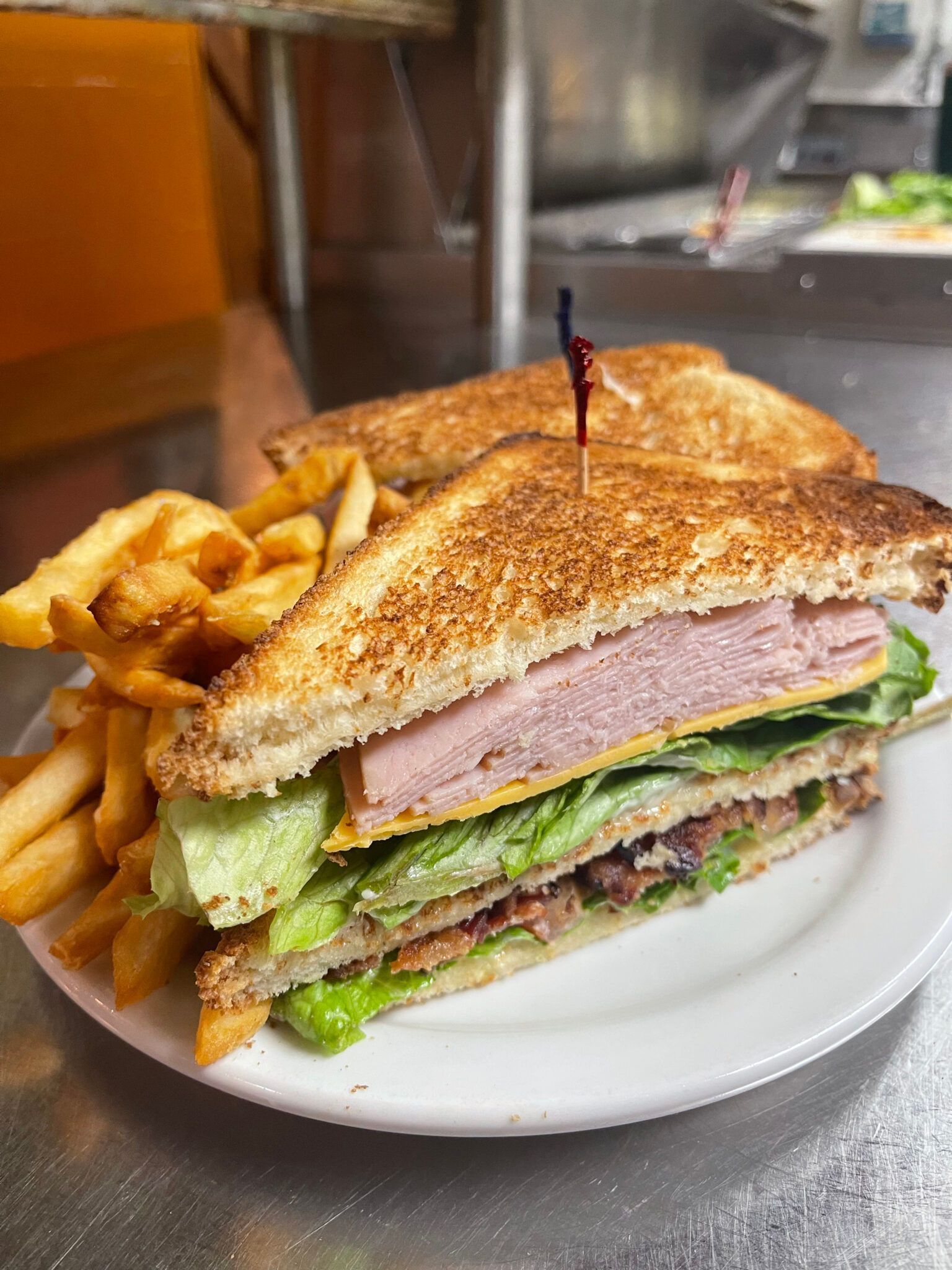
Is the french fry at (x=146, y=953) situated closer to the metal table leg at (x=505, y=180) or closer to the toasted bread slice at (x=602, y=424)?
the toasted bread slice at (x=602, y=424)

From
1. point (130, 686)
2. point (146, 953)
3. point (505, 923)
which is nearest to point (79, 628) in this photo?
point (130, 686)

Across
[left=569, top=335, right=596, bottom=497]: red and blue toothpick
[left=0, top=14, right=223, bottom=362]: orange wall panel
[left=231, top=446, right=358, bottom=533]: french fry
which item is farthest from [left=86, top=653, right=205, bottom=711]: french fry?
[left=0, top=14, right=223, bottom=362]: orange wall panel

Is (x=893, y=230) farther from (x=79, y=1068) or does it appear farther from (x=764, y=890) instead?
(x=79, y=1068)

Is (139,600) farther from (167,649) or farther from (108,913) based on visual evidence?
(108,913)

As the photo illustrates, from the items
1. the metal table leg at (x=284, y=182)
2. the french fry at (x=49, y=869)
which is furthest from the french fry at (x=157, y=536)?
the metal table leg at (x=284, y=182)

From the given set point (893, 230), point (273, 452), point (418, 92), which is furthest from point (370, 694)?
point (893, 230)

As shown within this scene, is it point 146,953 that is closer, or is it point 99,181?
point 146,953
